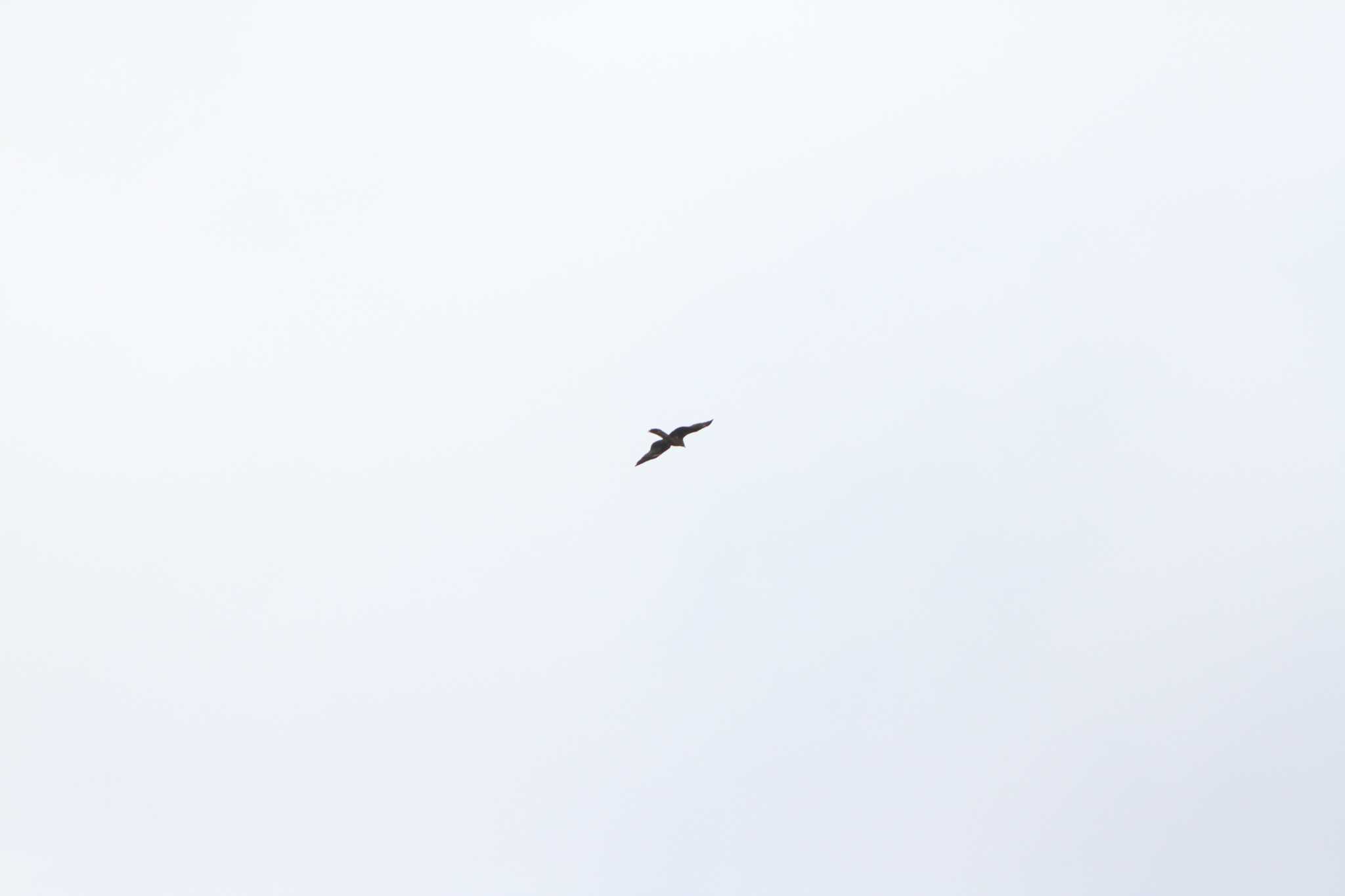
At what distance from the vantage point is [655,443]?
108 feet
